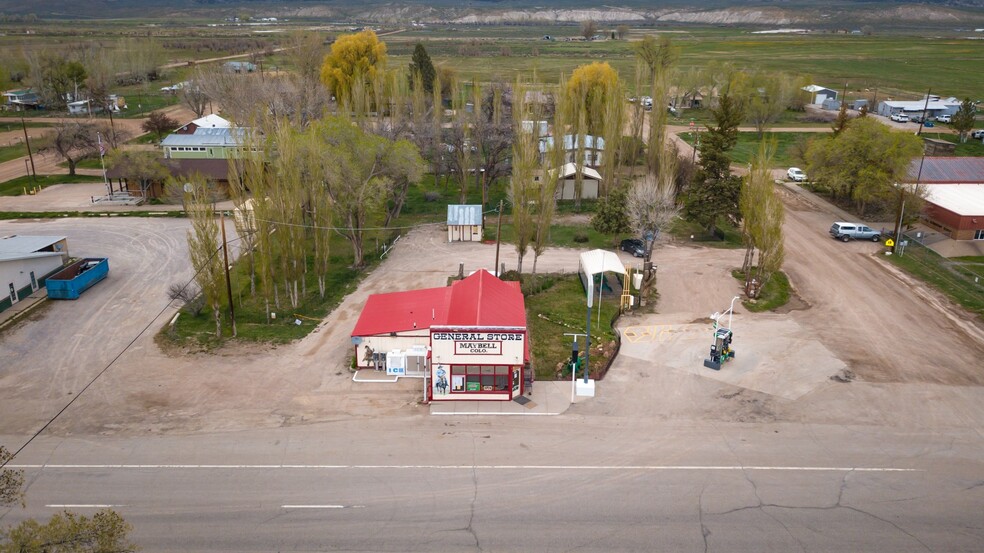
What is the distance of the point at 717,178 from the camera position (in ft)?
134

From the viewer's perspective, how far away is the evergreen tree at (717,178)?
131ft

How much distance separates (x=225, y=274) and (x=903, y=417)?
85.3ft

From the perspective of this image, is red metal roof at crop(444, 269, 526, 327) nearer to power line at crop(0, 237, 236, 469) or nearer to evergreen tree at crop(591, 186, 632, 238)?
power line at crop(0, 237, 236, 469)

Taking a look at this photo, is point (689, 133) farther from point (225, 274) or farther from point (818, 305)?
point (225, 274)

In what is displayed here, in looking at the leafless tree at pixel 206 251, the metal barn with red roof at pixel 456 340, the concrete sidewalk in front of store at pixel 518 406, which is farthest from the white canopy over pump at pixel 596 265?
the leafless tree at pixel 206 251

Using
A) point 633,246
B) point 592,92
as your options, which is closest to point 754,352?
point 633,246

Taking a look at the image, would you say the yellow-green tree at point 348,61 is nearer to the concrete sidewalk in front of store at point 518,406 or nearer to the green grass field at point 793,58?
the green grass field at point 793,58

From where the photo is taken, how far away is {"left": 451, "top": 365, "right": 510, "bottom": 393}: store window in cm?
2434

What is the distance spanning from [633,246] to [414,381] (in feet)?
61.5

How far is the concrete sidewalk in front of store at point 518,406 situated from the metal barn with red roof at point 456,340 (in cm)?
31

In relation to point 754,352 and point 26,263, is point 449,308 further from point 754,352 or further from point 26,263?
point 26,263

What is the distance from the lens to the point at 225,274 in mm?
28953

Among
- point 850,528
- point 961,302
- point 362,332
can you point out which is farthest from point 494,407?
point 961,302

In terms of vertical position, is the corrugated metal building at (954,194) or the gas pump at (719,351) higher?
the corrugated metal building at (954,194)
